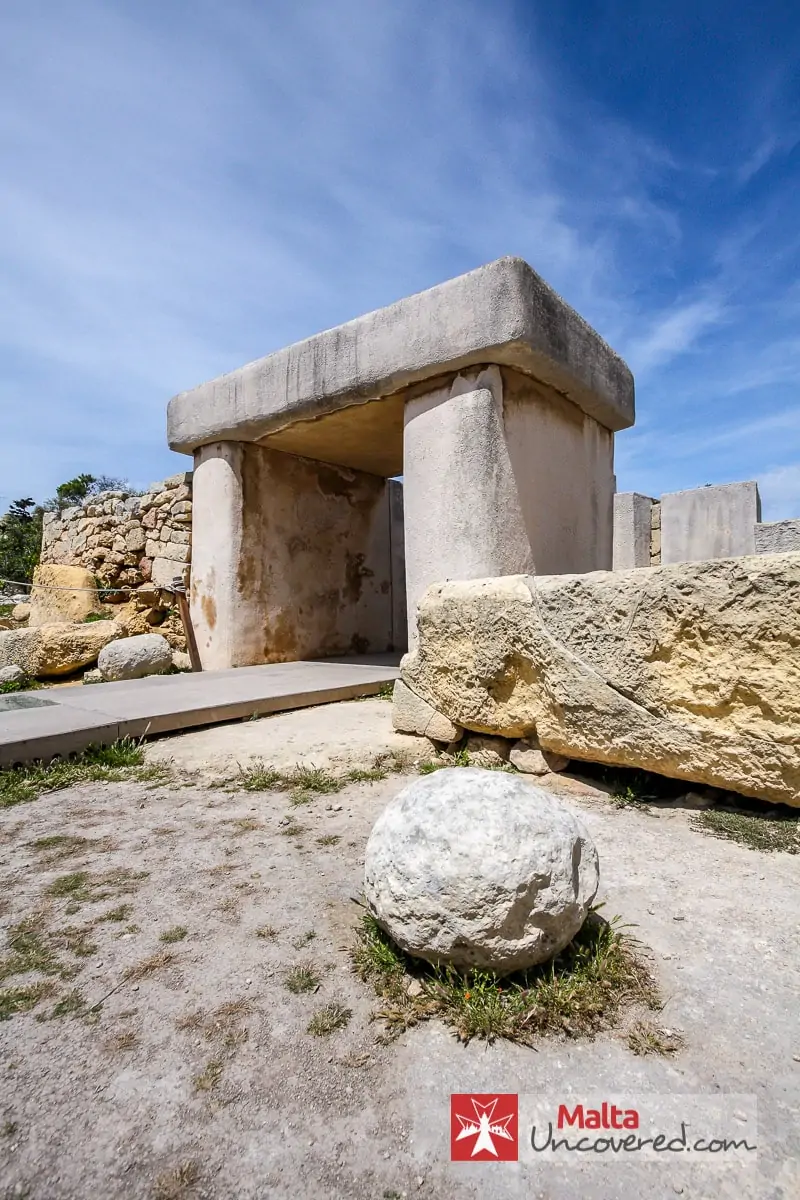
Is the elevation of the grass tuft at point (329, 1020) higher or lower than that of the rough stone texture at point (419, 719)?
lower

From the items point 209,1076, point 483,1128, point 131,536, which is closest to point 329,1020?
point 209,1076

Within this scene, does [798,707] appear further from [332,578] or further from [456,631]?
[332,578]

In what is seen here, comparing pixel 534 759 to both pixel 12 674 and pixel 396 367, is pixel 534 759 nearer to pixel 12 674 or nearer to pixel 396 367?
pixel 396 367

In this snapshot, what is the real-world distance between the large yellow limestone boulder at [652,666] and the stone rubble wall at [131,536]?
4.47 meters

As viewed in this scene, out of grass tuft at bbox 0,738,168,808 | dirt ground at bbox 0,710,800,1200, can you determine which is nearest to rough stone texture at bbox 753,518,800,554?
dirt ground at bbox 0,710,800,1200

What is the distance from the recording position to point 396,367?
→ 4527 mm

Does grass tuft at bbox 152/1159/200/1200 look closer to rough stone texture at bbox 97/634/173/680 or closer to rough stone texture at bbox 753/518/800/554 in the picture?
rough stone texture at bbox 97/634/173/680

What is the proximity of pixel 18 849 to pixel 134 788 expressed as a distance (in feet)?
2.39

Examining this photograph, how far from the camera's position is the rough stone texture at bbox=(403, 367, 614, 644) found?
4145 mm

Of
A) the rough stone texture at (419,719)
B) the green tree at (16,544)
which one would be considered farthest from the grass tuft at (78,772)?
the green tree at (16,544)

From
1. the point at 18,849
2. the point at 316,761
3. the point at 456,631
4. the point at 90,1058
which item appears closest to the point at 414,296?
the point at 456,631

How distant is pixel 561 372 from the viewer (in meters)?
4.45

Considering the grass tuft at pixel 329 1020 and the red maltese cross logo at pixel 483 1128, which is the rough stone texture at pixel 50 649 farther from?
the red maltese cross logo at pixel 483 1128

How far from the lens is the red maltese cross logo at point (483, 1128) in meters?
1.13
